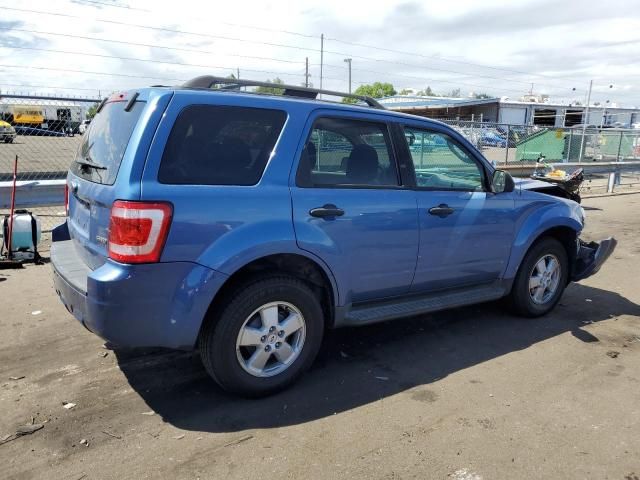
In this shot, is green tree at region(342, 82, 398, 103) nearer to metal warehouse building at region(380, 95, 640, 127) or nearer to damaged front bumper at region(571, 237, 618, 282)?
metal warehouse building at region(380, 95, 640, 127)

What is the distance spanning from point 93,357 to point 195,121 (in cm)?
205

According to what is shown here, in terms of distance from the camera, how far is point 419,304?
4215 mm

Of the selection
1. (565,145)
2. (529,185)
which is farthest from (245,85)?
(565,145)

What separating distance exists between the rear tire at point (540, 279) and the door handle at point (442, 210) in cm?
116

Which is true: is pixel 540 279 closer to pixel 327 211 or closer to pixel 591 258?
pixel 591 258

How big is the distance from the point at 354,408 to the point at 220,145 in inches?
72.6

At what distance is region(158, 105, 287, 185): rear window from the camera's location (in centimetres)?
310

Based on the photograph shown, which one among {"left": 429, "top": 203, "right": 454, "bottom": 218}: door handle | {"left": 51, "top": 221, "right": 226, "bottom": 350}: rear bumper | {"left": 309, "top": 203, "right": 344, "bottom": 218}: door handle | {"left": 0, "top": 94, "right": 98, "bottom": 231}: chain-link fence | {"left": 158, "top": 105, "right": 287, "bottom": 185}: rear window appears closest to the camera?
{"left": 51, "top": 221, "right": 226, "bottom": 350}: rear bumper

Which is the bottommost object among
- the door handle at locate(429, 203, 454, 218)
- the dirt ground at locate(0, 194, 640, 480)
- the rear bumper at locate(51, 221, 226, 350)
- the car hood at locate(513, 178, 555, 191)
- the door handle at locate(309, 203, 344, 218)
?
the dirt ground at locate(0, 194, 640, 480)

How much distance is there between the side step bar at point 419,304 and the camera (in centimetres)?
389

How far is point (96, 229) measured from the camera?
3227 millimetres

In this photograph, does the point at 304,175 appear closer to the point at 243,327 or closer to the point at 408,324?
the point at 243,327

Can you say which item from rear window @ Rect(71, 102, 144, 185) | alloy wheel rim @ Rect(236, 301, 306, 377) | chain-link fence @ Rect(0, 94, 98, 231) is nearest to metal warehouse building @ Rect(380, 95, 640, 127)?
chain-link fence @ Rect(0, 94, 98, 231)

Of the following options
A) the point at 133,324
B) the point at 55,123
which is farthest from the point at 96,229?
the point at 55,123
